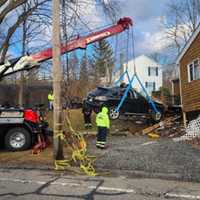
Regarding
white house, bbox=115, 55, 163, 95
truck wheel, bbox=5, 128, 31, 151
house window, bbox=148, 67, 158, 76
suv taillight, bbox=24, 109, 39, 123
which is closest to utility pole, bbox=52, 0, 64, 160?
truck wheel, bbox=5, 128, 31, 151

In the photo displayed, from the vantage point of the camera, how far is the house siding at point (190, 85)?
2134 centimetres

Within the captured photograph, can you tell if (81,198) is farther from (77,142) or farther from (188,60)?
(188,60)

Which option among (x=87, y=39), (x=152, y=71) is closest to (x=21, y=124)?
(x=87, y=39)

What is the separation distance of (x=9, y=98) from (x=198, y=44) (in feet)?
86.8

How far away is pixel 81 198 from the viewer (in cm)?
798

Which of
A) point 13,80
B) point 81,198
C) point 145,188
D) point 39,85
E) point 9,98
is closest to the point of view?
point 81,198

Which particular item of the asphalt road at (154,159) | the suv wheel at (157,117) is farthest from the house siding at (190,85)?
the asphalt road at (154,159)

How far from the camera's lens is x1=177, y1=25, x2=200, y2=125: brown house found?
2136 cm

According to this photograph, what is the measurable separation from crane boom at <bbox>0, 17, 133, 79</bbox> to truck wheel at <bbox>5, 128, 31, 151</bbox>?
236cm

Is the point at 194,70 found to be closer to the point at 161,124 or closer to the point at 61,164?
the point at 161,124

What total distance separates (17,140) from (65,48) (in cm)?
365

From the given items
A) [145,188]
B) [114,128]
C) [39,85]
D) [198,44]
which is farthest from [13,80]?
[145,188]

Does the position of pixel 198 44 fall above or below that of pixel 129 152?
above

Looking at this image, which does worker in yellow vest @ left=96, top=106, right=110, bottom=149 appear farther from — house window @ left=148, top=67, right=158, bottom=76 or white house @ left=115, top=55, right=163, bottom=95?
house window @ left=148, top=67, right=158, bottom=76
